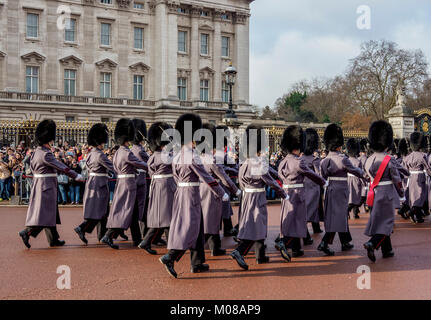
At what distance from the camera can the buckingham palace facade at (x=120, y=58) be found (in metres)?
31.9

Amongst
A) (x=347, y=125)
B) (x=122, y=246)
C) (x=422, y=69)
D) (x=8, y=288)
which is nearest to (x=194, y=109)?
(x=347, y=125)

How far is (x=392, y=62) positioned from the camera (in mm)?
43781

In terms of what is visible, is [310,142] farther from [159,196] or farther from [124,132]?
[159,196]

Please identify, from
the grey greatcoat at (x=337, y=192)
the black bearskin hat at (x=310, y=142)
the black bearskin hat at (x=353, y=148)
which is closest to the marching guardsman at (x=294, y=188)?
the grey greatcoat at (x=337, y=192)

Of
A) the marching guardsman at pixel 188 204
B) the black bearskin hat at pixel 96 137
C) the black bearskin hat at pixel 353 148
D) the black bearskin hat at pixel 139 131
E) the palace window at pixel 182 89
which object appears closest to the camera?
the marching guardsman at pixel 188 204

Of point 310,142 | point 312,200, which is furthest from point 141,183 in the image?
point 310,142

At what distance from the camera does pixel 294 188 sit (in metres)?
7.37

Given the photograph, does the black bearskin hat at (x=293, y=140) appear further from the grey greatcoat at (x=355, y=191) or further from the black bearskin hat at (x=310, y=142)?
the grey greatcoat at (x=355, y=191)

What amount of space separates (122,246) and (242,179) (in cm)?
267

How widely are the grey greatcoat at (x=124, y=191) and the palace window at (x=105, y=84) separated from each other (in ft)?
92.3

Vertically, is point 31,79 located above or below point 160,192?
above

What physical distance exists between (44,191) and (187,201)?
302 cm
